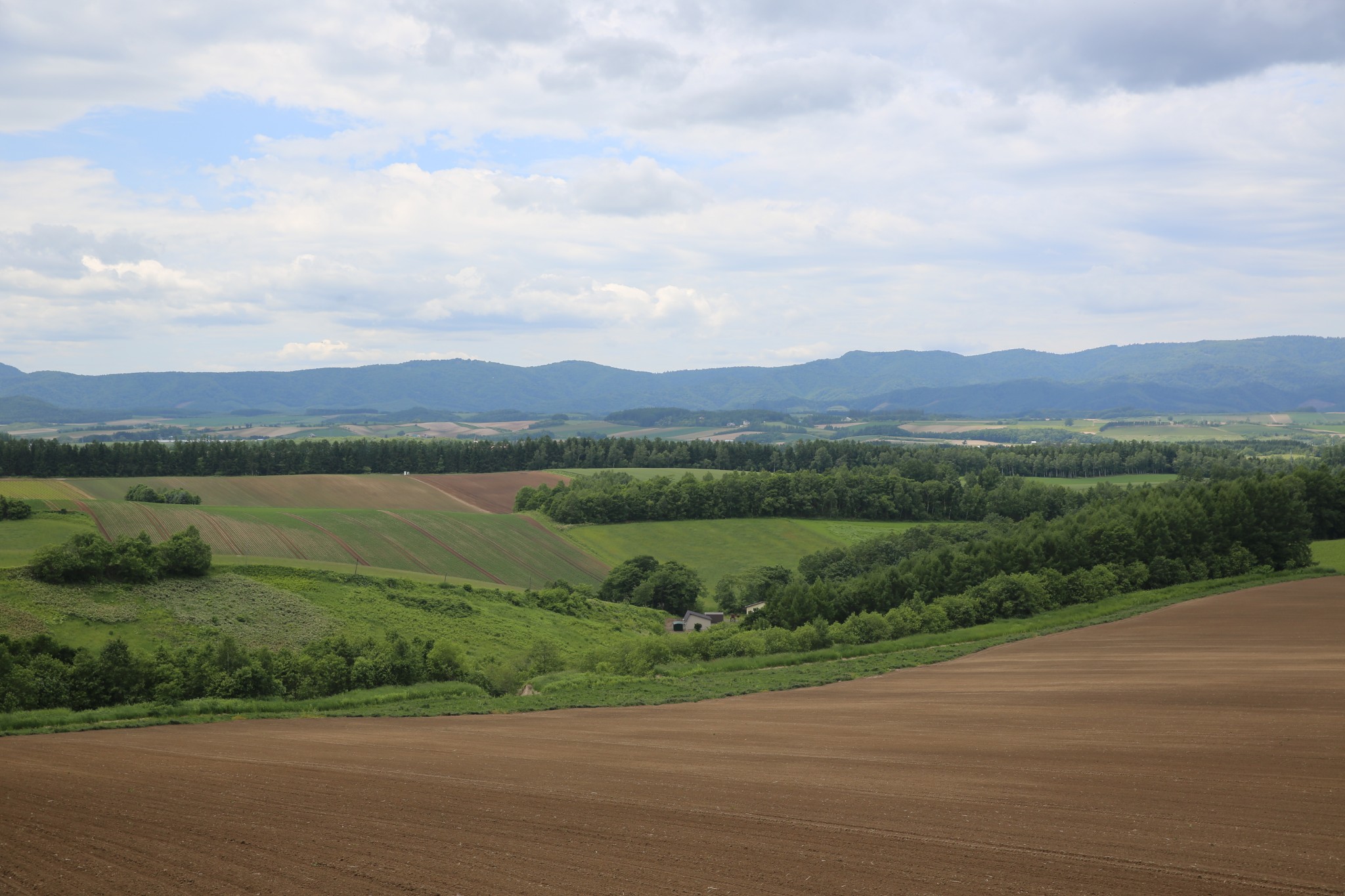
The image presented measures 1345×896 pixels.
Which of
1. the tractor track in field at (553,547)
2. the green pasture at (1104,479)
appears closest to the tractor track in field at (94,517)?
the tractor track in field at (553,547)

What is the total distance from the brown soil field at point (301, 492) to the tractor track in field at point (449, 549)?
19.7 ft

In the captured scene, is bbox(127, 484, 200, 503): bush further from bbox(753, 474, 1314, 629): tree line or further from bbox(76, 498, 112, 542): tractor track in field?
bbox(753, 474, 1314, 629): tree line

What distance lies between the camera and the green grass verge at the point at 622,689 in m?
30.4

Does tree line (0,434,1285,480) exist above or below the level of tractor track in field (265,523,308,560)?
above

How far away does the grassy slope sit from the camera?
51.9 m

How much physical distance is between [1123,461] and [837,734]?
176 meters

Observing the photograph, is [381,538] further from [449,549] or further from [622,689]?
[622,689]

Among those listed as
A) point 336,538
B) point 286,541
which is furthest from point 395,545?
point 286,541

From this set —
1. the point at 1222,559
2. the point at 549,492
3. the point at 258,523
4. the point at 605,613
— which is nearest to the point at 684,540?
the point at 549,492

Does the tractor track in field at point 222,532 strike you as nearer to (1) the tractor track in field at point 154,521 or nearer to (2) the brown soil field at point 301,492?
(1) the tractor track in field at point 154,521

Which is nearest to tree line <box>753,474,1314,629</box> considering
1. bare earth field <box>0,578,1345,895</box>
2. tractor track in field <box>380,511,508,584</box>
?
bare earth field <box>0,578,1345,895</box>

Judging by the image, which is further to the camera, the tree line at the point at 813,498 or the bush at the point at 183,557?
the tree line at the point at 813,498

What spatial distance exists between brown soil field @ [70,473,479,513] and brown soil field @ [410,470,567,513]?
2.47 meters

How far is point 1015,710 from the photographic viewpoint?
23.2 m
